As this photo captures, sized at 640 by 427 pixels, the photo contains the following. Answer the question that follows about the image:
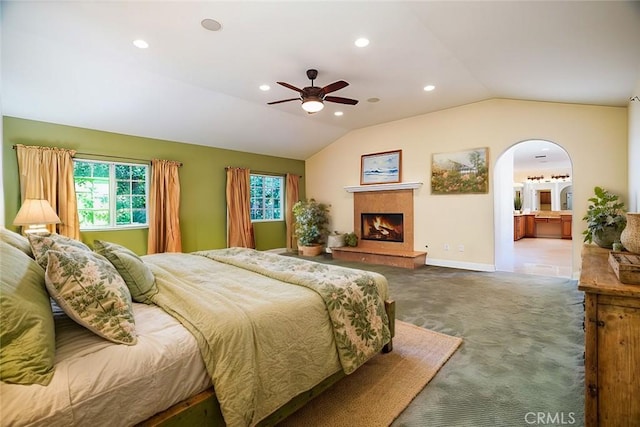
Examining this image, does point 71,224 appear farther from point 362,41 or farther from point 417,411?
point 417,411

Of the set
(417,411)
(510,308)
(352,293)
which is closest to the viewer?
(417,411)

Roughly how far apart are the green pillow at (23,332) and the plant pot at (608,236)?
166 inches

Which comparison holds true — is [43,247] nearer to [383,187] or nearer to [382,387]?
[382,387]

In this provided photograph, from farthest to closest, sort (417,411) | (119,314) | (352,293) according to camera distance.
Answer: (352,293) → (417,411) → (119,314)

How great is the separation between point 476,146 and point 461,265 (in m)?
2.17

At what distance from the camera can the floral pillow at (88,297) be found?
120cm

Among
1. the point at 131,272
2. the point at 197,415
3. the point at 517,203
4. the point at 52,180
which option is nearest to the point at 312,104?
the point at 131,272

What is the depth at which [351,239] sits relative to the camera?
687 centimetres

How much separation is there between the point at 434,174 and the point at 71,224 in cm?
617

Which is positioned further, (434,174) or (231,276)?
(434,174)

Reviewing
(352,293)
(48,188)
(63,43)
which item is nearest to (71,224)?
(48,188)

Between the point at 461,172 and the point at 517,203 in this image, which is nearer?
the point at 461,172

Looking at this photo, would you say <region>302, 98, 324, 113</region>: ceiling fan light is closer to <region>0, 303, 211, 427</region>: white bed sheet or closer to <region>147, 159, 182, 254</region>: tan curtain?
<region>0, 303, 211, 427</region>: white bed sheet

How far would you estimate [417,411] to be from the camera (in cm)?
174
